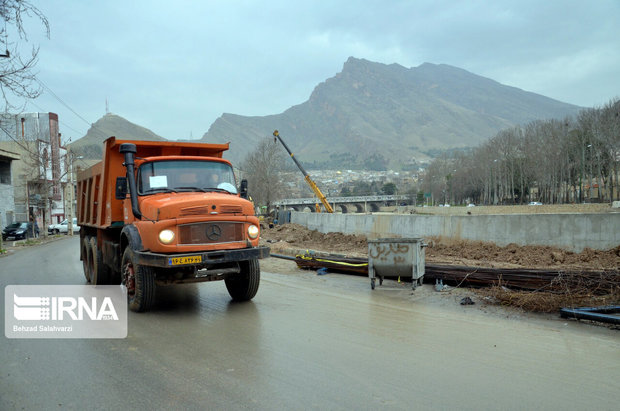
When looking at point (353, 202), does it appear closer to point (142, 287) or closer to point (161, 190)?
point (161, 190)

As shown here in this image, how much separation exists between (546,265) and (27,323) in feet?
39.8

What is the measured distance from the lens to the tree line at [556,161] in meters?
56.8

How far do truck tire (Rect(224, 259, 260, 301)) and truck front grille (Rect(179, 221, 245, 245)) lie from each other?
0.93 meters

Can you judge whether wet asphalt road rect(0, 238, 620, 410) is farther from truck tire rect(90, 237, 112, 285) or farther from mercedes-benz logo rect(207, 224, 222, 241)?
truck tire rect(90, 237, 112, 285)

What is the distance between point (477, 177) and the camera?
98500mm

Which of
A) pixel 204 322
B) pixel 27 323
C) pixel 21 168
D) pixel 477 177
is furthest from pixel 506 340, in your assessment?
pixel 477 177

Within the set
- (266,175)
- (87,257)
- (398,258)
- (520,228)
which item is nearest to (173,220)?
(398,258)

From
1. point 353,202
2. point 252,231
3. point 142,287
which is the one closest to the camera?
point 142,287

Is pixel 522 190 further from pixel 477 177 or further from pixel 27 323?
pixel 27 323

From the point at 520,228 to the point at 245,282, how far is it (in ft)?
31.9

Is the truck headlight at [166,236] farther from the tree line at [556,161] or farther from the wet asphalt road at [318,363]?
the tree line at [556,161]

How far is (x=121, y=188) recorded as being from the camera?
8.47 meters

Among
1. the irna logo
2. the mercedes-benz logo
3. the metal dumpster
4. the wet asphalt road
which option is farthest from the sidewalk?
the wet asphalt road

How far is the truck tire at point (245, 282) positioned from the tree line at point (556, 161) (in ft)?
177
